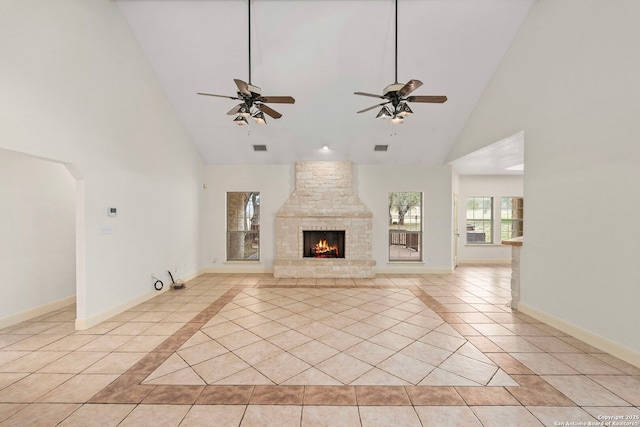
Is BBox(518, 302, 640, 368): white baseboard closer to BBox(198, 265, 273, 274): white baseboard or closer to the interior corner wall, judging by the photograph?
the interior corner wall

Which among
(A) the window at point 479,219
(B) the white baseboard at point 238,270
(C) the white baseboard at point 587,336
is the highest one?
(A) the window at point 479,219

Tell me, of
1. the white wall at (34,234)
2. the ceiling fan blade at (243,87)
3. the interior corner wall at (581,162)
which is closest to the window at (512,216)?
the interior corner wall at (581,162)

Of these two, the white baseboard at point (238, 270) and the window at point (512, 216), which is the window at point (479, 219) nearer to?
the window at point (512, 216)

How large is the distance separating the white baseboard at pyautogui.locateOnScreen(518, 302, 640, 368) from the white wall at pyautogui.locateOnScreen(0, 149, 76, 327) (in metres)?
7.01

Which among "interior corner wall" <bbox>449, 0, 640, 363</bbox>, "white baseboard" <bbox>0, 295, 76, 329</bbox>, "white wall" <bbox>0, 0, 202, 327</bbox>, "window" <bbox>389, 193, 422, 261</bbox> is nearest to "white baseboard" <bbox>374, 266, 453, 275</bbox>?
"window" <bbox>389, 193, 422, 261</bbox>

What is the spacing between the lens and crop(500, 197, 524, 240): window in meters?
7.94

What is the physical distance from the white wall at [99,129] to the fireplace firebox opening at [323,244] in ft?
9.61

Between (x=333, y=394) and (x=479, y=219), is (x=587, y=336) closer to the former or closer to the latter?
(x=333, y=394)

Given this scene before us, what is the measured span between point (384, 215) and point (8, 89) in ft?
20.1

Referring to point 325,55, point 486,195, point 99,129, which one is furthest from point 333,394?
point 486,195

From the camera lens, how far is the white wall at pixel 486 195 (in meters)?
7.73

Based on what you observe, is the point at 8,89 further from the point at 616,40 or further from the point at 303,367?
the point at 616,40

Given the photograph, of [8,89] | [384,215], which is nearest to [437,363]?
[384,215]

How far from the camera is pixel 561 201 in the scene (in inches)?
127
